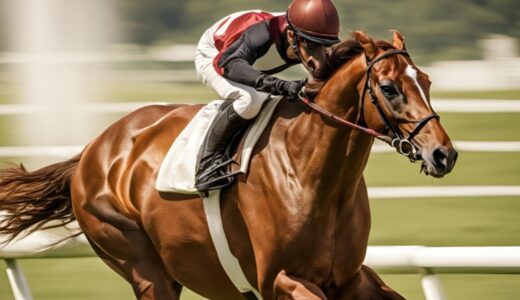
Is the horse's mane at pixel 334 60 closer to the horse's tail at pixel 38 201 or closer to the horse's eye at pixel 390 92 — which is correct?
the horse's eye at pixel 390 92

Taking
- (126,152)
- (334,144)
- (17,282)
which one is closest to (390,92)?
(334,144)

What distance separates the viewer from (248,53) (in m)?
3.87

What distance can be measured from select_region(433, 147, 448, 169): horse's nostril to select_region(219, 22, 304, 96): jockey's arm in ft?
2.27

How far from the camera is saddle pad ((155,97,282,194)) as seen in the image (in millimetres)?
3945

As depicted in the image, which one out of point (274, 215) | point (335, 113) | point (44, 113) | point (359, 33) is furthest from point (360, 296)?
point (44, 113)

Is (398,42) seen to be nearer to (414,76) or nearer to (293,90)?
(414,76)

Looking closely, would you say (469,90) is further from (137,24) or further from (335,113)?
(335,113)

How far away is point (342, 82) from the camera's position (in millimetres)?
3672

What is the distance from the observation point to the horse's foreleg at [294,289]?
11.9 feet

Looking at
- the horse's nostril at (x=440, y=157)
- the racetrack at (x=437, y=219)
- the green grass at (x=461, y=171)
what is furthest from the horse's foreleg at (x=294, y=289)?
the green grass at (x=461, y=171)

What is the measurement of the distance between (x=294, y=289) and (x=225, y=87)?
82 centimetres

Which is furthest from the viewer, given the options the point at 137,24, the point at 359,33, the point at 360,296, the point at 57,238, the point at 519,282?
the point at 137,24

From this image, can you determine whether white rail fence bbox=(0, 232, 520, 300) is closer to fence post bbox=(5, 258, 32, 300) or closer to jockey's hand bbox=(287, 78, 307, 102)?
jockey's hand bbox=(287, 78, 307, 102)

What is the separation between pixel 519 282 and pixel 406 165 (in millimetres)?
3000
